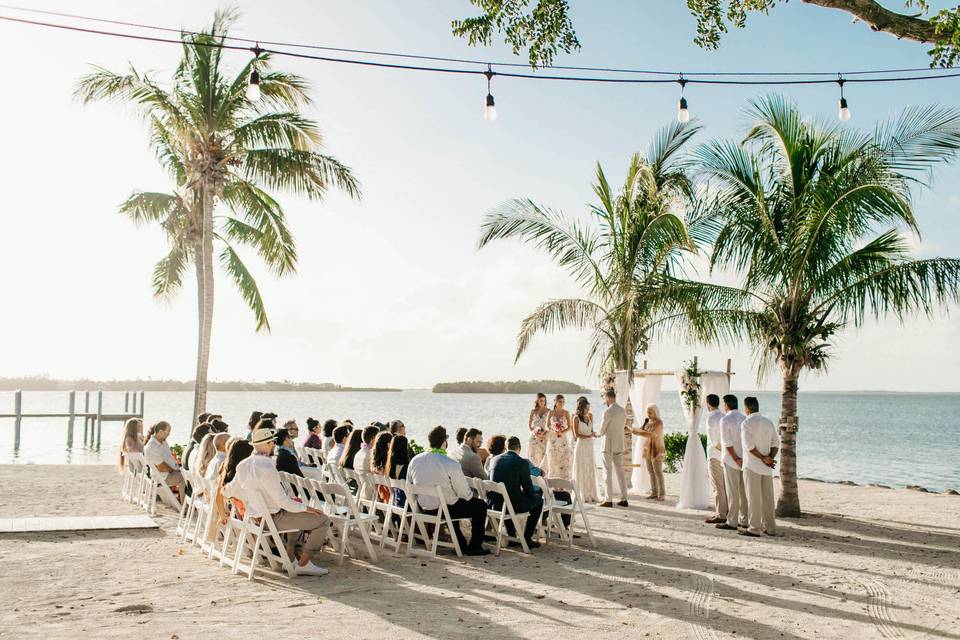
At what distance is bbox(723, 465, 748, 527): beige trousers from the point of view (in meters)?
10.4

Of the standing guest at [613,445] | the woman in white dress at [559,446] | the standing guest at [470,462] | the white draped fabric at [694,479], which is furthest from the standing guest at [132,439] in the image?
the white draped fabric at [694,479]

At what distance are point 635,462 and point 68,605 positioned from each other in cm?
1020

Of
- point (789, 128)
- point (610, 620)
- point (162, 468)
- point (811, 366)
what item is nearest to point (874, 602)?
point (610, 620)

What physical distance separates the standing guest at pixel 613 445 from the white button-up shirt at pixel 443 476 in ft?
15.0

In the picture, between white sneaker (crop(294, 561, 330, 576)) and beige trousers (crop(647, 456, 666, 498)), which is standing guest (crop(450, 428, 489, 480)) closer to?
white sneaker (crop(294, 561, 330, 576))

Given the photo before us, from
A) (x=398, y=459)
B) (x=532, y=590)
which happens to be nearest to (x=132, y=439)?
(x=398, y=459)

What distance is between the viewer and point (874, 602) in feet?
21.6

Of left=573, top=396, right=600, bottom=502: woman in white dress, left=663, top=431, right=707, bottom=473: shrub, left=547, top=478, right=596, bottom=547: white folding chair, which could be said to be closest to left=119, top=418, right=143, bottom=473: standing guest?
left=573, top=396, right=600, bottom=502: woman in white dress

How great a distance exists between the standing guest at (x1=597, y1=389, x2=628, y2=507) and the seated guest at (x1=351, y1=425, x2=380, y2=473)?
13.3 ft

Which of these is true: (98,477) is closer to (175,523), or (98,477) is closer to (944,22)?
(175,523)

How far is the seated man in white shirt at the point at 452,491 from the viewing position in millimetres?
8289

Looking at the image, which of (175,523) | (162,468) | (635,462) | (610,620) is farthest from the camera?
(635,462)

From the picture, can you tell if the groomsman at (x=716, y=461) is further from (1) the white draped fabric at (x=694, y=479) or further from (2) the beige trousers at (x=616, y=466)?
(2) the beige trousers at (x=616, y=466)

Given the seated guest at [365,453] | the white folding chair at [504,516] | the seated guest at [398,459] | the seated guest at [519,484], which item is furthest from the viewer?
the seated guest at [365,453]
